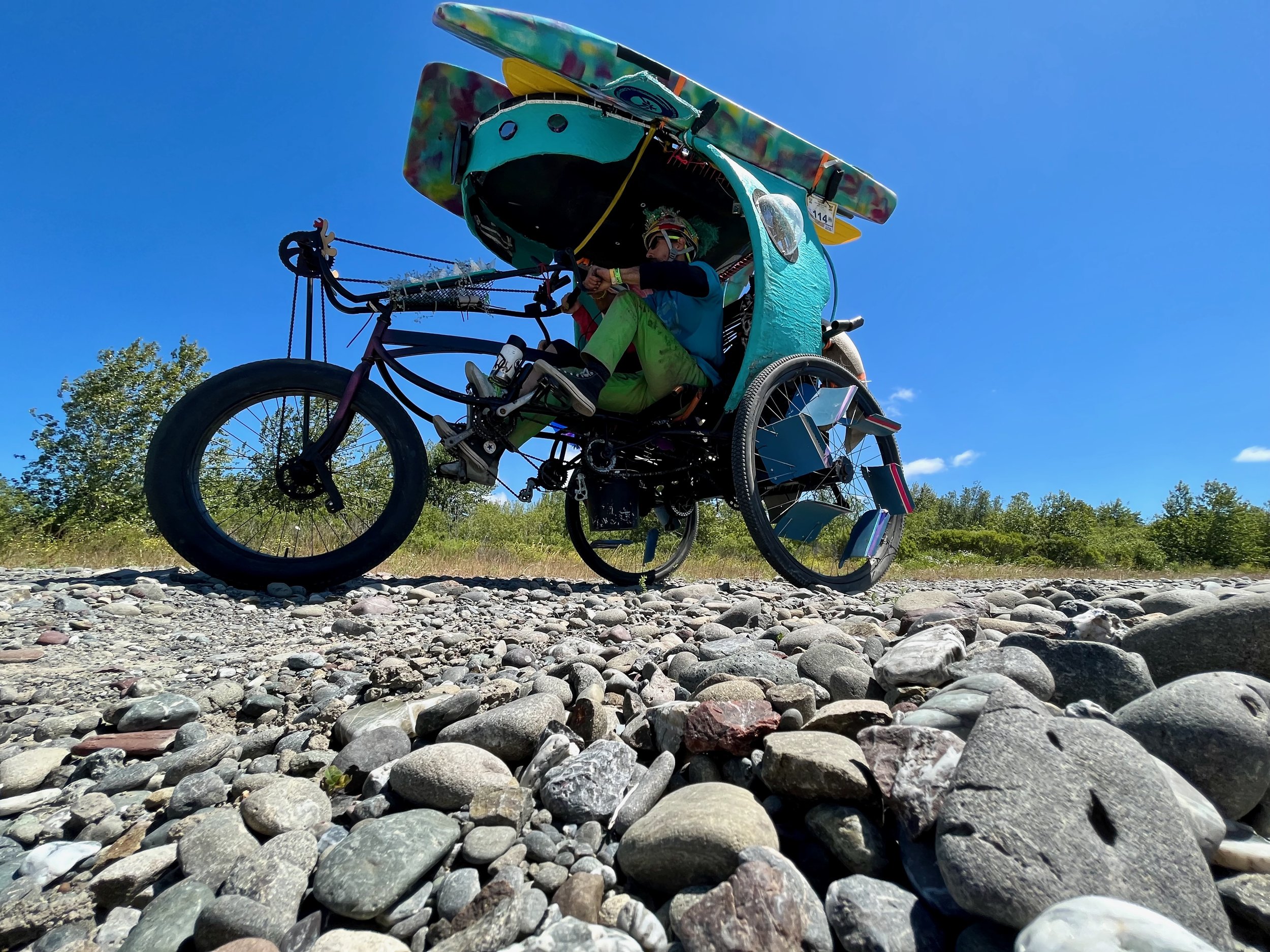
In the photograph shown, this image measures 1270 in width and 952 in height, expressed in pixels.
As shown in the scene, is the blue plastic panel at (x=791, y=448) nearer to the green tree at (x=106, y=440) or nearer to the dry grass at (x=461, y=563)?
the dry grass at (x=461, y=563)

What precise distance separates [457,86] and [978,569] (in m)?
11.9

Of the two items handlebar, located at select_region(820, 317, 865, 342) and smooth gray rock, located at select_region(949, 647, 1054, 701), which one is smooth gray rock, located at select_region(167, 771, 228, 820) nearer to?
smooth gray rock, located at select_region(949, 647, 1054, 701)

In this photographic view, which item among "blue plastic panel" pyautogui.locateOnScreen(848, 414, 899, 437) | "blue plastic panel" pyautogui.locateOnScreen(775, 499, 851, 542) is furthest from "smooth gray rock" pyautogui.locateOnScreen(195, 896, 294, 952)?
"blue plastic panel" pyautogui.locateOnScreen(848, 414, 899, 437)

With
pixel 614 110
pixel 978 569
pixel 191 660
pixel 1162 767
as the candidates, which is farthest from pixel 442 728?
pixel 978 569

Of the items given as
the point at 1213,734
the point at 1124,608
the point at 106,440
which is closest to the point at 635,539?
the point at 1124,608

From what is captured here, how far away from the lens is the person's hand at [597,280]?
127 inches

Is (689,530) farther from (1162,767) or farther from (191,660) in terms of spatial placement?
(1162,767)

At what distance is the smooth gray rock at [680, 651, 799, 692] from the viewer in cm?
139

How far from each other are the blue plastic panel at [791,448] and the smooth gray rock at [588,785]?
254cm

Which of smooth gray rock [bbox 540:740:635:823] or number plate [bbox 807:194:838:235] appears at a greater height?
A: number plate [bbox 807:194:838:235]

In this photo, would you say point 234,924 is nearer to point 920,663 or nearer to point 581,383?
point 920,663

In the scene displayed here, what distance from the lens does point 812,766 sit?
90 cm

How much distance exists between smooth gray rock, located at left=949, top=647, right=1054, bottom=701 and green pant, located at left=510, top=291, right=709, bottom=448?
2.29 metres

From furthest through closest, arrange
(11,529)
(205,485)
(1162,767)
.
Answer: (11,529)
(205,485)
(1162,767)
